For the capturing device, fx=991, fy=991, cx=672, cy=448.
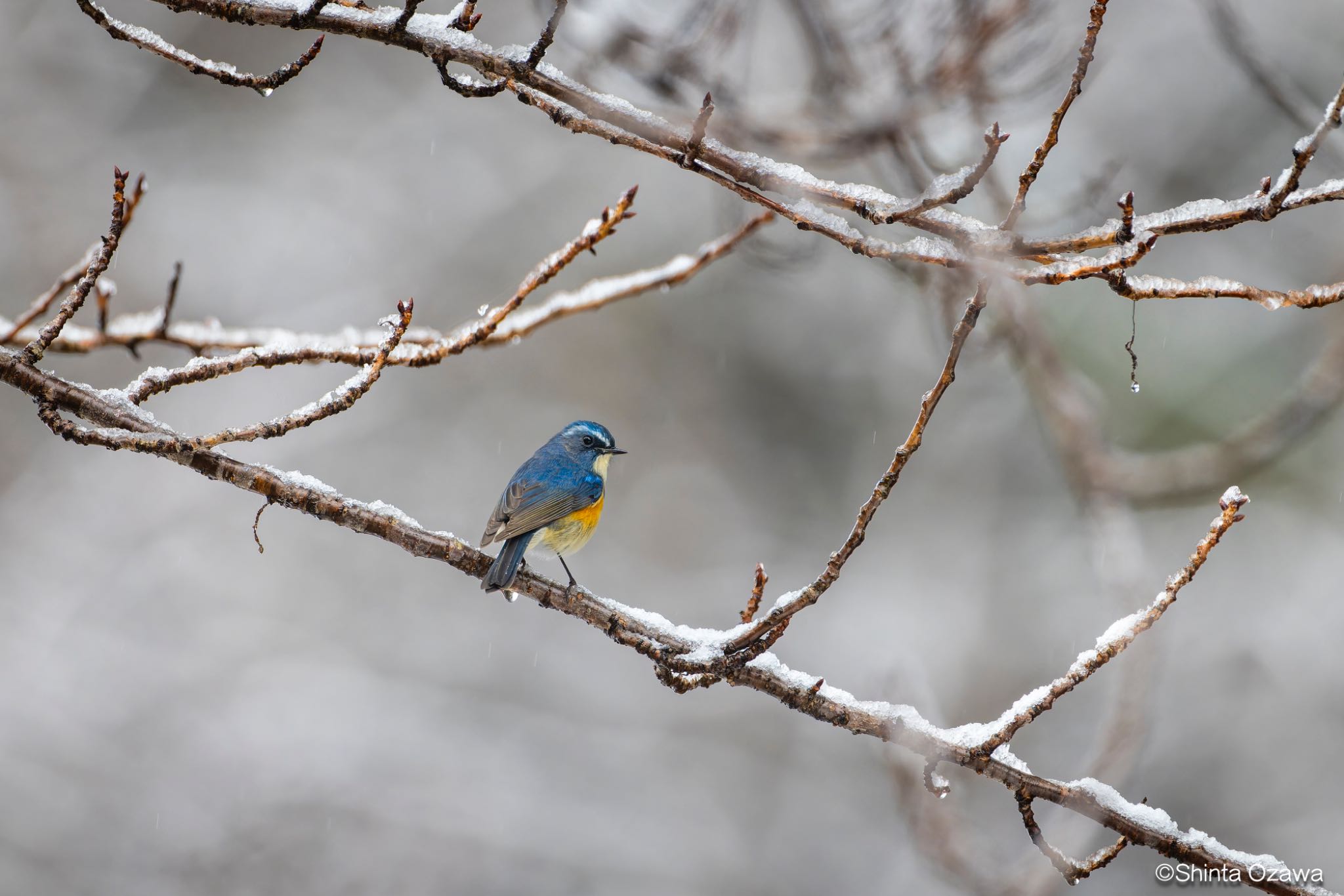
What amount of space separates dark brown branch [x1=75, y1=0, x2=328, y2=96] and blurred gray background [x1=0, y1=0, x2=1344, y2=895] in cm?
619

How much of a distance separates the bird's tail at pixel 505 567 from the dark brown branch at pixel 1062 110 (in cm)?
172

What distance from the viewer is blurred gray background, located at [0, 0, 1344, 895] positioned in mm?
9297

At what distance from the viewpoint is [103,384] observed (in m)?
10.3

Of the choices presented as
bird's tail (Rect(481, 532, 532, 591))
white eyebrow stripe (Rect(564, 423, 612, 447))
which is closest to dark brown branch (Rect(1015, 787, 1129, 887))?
bird's tail (Rect(481, 532, 532, 591))

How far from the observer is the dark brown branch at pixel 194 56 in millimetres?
2262

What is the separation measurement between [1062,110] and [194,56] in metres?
1.90

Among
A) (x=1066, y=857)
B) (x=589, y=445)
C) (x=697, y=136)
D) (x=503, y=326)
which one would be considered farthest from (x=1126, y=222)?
(x=589, y=445)

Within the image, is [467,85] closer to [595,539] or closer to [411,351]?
[411,351]

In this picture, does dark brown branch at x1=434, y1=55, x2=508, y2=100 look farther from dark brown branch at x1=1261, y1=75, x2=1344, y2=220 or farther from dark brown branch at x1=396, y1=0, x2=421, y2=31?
dark brown branch at x1=1261, y1=75, x2=1344, y2=220

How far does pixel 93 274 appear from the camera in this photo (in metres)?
2.27

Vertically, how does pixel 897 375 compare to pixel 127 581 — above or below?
above

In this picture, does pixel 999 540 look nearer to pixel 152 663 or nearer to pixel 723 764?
pixel 723 764

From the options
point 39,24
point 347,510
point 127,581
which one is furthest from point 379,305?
point 347,510

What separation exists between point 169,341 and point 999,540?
954cm
